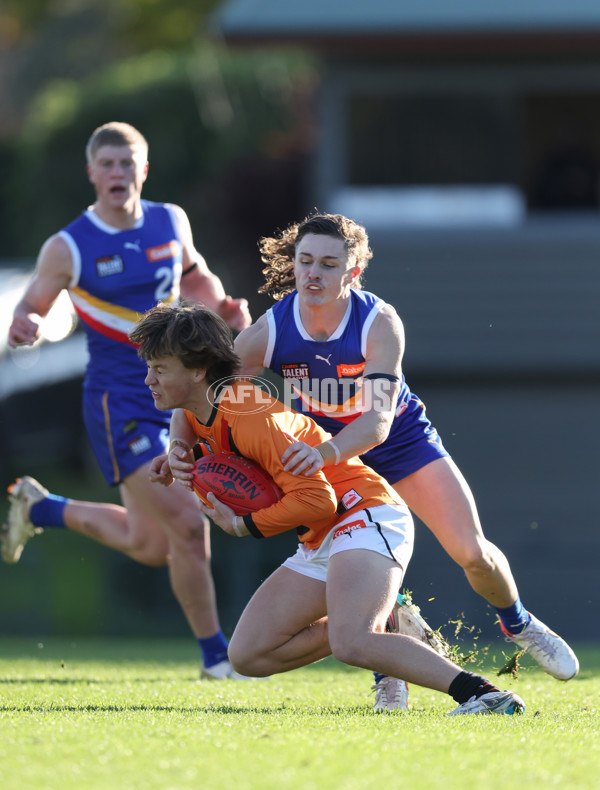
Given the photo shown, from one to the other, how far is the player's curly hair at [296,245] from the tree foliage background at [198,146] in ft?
62.2

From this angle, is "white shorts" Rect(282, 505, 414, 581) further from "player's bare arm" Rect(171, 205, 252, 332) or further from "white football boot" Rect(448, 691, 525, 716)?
"player's bare arm" Rect(171, 205, 252, 332)

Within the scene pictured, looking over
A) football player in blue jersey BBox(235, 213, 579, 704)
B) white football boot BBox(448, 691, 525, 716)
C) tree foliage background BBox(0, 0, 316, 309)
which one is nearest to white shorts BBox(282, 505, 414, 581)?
football player in blue jersey BBox(235, 213, 579, 704)

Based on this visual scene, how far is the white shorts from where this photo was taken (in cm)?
496

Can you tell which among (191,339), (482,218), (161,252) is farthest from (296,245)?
(482,218)

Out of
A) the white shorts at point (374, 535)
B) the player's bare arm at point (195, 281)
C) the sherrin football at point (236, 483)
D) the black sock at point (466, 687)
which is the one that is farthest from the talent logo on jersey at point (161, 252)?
the black sock at point (466, 687)

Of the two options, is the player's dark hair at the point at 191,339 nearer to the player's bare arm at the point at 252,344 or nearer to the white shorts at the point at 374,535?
the player's bare arm at the point at 252,344

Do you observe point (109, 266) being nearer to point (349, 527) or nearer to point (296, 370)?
point (296, 370)

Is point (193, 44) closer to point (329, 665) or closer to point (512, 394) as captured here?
point (512, 394)

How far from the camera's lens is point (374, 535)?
195 inches

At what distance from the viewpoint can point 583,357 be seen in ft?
50.9

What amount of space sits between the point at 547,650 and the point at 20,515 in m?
3.19

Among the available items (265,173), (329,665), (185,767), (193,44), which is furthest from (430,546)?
(193,44)

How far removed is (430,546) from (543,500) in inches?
124

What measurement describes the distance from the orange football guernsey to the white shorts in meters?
Answer: 0.04
